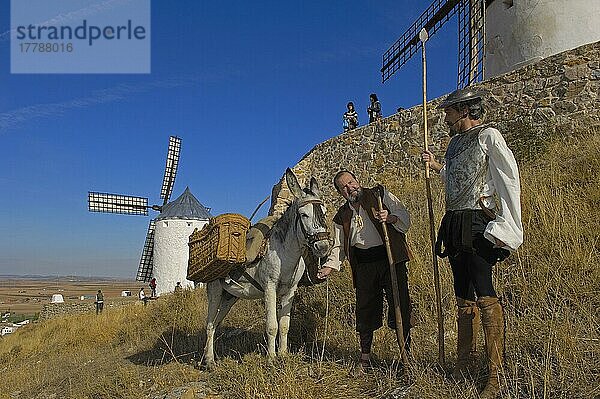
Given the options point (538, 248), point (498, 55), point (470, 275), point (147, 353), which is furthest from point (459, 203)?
point (498, 55)

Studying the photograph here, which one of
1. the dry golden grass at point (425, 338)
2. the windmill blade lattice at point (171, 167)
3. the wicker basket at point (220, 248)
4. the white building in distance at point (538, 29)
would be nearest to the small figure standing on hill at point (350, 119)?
the white building in distance at point (538, 29)

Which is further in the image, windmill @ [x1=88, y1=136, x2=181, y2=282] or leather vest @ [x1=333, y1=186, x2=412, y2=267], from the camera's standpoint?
windmill @ [x1=88, y1=136, x2=181, y2=282]

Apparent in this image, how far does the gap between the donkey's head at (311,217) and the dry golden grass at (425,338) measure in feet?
3.65

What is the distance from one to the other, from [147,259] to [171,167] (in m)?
6.75

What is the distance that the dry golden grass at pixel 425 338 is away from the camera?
12.3 feet

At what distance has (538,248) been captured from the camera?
5.85 m

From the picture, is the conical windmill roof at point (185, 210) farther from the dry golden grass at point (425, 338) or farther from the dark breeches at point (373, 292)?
the dark breeches at point (373, 292)

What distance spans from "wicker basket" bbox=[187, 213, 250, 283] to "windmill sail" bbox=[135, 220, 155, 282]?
2292 centimetres

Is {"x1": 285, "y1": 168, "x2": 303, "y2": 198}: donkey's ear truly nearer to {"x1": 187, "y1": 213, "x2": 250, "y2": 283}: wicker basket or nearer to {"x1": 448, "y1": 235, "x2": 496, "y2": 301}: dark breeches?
{"x1": 187, "y1": 213, "x2": 250, "y2": 283}: wicker basket

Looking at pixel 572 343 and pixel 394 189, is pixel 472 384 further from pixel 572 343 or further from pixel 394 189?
pixel 394 189

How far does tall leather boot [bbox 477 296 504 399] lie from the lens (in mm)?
3395

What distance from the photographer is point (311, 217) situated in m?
4.49

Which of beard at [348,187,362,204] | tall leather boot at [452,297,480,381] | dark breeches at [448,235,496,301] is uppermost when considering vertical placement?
beard at [348,187,362,204]

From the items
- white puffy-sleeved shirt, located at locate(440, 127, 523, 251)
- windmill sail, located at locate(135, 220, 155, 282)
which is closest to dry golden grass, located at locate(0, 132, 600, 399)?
white puffy-sleeved shirt, located at locate(440, 127, 523, 251)
